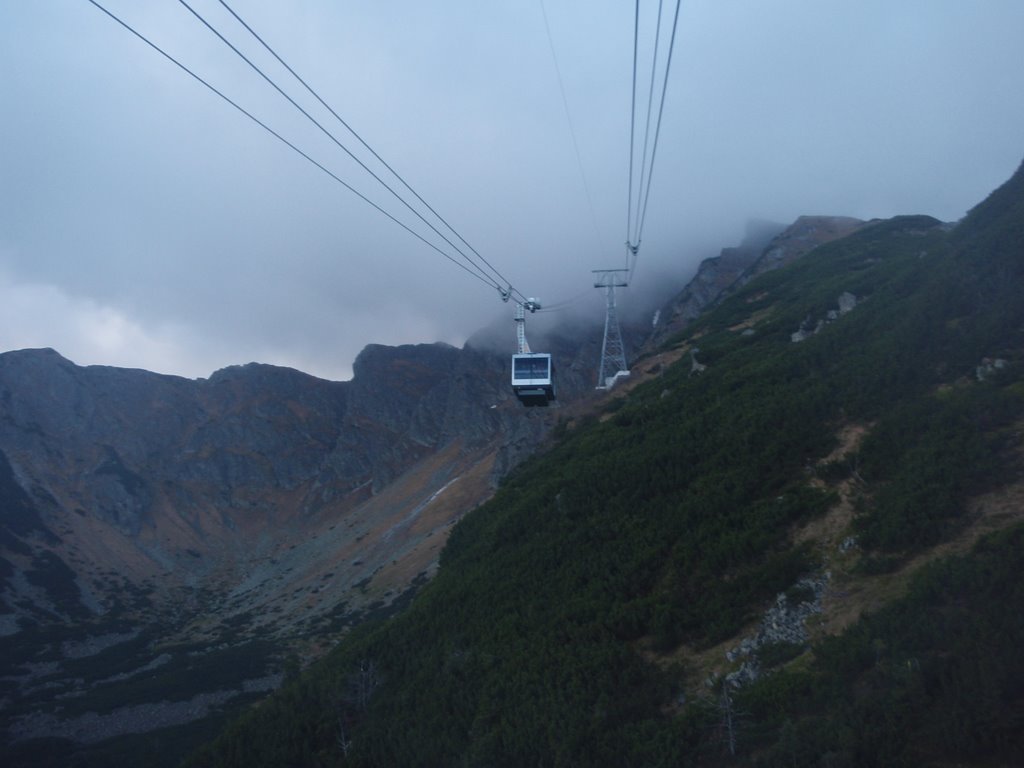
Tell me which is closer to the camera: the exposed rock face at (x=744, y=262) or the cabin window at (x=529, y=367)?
the cabin window at (x=529, y=367)

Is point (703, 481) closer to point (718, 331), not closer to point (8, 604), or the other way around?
point (718, 331)

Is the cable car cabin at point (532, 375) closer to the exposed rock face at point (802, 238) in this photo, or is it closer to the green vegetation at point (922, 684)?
the green vegetation at point (922, 684)

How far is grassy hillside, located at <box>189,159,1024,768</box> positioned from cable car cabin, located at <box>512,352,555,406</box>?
338 centimetres

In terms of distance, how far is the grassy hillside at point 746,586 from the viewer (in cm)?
1138

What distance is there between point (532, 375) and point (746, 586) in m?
13.0

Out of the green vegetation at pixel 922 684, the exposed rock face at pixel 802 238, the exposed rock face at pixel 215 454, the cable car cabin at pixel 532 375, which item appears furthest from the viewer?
the exposed rock face at pixel 215 454

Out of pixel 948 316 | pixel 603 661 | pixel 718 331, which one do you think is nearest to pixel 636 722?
pixel 603 661

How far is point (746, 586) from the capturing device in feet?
55.5

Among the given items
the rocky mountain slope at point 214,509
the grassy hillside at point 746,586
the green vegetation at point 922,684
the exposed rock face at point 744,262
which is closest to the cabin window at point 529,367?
the grassy hillside at point 746,586

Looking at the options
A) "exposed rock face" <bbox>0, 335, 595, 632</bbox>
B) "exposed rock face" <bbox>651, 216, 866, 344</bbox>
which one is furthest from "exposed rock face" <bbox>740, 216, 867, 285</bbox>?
"exposed rock face" <bbox>0, 335, 595, 632</bbox>

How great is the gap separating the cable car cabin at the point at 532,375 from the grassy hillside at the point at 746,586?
338 centimetres

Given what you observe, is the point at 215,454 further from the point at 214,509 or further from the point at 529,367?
the point at 529,367

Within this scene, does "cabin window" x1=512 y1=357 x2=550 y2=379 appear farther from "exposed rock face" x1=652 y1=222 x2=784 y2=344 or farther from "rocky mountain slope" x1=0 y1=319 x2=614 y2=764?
"exposed rock face" x1=652 y1=222 x2=784 y2=344

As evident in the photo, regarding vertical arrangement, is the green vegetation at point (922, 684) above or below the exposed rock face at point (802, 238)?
below
